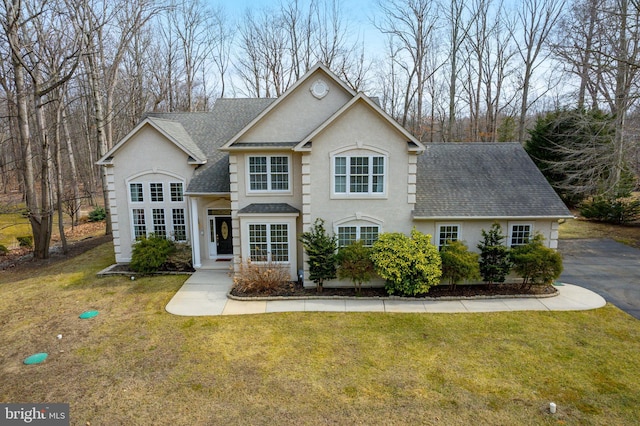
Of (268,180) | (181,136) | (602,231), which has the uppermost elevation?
(181,136)

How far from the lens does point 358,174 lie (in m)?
13.5

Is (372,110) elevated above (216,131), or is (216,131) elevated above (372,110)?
(216,131)

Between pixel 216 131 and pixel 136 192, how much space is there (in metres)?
5.06

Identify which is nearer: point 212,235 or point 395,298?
point 395,298

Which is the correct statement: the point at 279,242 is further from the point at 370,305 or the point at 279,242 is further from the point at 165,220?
the point at 165,220

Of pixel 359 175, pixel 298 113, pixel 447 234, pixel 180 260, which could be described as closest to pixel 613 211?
pixel 447 234

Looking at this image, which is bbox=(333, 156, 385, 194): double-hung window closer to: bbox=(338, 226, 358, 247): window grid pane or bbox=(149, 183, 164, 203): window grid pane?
bbox=(338, 226, 358, 247): window grid pane

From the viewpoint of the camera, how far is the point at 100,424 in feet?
22.2

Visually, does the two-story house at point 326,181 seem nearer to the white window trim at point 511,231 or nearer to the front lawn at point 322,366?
the white window trim at point 511,231

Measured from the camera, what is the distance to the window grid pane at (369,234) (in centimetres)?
1381

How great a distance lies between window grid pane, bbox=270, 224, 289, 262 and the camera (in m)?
14.2

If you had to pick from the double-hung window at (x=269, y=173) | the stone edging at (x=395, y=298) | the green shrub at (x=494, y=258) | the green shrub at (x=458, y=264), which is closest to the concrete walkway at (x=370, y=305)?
the stone edging at (x=395, y=298)

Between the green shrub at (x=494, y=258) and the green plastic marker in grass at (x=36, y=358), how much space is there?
14029 mm

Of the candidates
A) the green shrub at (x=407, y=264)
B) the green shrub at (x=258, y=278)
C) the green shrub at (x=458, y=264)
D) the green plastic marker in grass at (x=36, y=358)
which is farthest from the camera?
the green shrub at (x=258, y=278)
